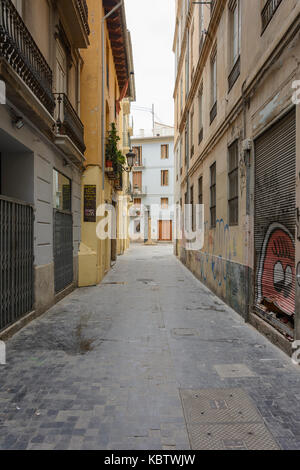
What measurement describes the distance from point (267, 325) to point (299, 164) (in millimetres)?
2696

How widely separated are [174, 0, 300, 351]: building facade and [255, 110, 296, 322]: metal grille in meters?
0.02

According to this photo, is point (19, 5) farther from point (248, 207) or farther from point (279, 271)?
point (279, 271)

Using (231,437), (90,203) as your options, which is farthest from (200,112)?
(231,437)

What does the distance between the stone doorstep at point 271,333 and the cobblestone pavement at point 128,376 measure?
107 mm

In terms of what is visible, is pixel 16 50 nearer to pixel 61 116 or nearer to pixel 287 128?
pixel 61 116

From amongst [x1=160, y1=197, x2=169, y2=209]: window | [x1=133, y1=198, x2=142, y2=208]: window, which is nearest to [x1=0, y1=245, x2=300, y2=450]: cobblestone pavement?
[x1=160, y1=197, x2=169, y2=209]: window

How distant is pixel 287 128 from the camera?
495cm

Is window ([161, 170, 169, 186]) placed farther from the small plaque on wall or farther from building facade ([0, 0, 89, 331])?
building facade ([0, 0, 89, 331])

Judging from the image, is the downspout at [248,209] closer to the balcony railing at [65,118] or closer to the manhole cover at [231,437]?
the manhole cover at [231,437]

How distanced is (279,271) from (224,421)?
2887 millimetres

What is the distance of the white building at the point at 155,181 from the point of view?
3853 cm

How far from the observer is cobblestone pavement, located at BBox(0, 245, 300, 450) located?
9.33ft

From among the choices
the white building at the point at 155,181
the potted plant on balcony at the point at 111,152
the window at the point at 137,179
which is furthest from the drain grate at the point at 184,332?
the window at the point at 137,179

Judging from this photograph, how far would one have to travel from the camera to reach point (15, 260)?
233 inches
